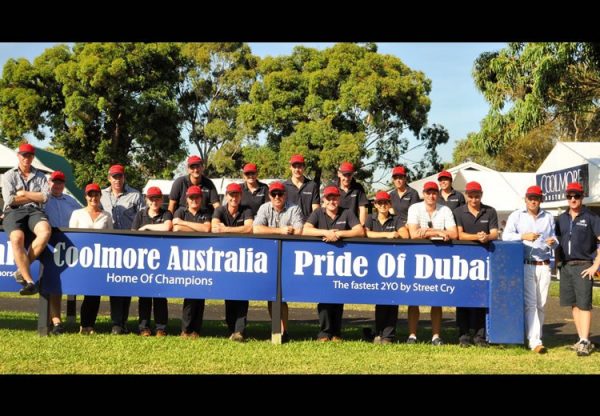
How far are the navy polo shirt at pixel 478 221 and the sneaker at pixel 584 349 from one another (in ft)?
5.64

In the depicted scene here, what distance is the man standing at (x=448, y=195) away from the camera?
9.23 metres

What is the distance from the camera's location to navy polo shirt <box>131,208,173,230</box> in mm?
9000

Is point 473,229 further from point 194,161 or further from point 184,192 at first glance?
point 184,192

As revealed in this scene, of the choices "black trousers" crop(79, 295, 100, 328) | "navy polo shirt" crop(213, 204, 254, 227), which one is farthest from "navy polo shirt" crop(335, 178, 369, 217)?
"black trousers" crop(79, 295, 100, 328)

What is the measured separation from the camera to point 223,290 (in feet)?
27.9

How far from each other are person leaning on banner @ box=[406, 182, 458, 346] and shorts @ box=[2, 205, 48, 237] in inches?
181

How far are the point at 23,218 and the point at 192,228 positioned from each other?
2.08 m

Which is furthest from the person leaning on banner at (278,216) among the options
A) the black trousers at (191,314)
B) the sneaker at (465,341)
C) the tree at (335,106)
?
the tree at (335,106)

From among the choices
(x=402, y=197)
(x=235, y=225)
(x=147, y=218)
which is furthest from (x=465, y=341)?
(x=147, y=218)

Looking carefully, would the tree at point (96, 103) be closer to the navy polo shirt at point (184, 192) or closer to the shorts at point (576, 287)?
the navy polo shirt at point (184, 192)
